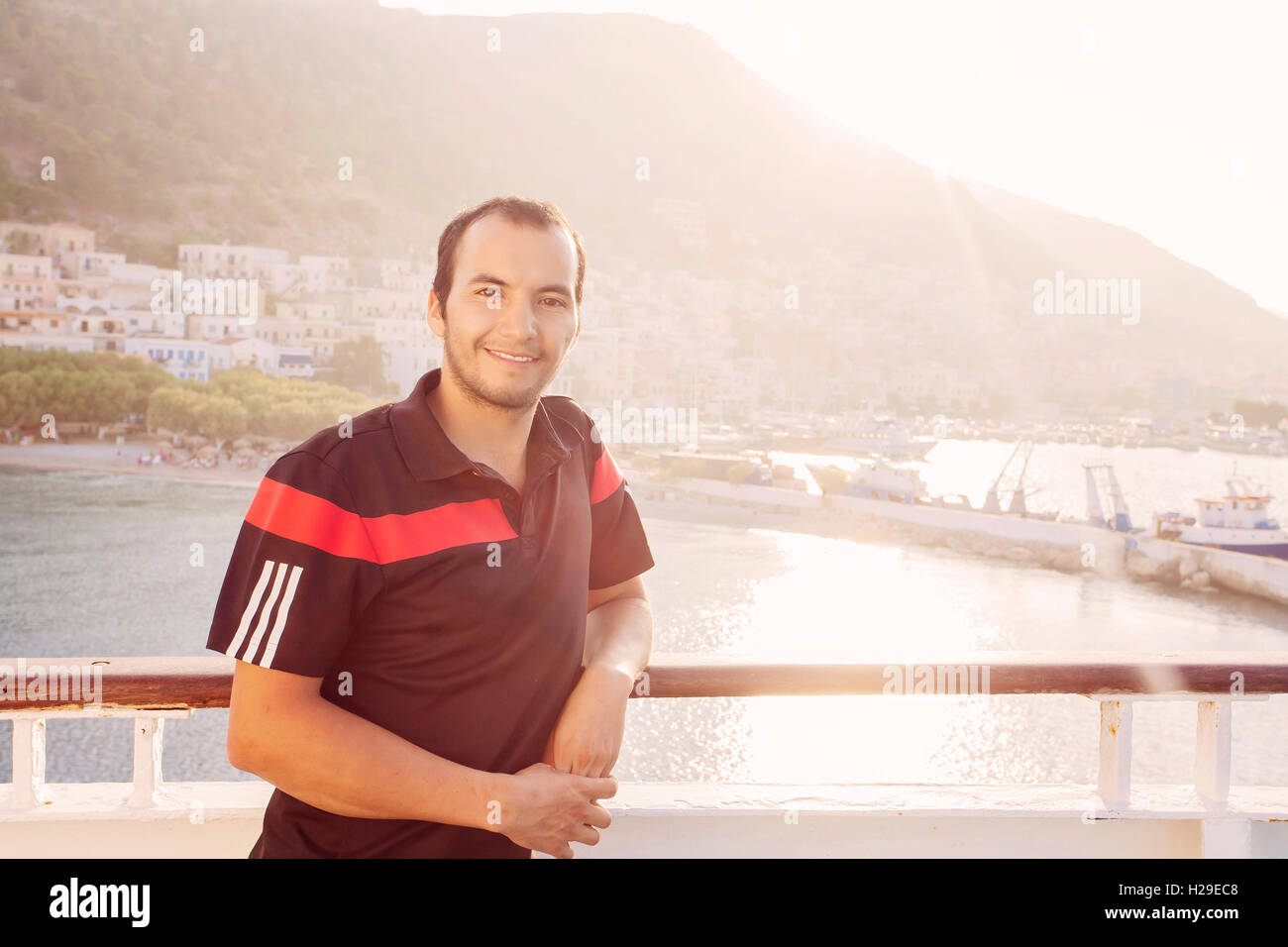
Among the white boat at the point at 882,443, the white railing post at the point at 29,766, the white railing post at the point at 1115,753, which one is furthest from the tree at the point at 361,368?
the white railing post at the point at 1115,753

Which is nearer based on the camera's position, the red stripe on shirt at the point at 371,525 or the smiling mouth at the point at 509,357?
the red stripe on shirt at the point at 371,525

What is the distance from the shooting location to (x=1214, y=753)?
1.56m

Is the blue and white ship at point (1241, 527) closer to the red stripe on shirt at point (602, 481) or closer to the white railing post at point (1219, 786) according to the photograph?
the white railing post at point (1219, 786)

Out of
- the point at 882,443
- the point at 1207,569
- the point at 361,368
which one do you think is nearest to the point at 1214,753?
the point at 1207,569

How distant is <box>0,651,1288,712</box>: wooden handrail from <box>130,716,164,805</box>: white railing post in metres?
0.10

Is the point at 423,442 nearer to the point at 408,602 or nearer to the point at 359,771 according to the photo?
the point at 408,602

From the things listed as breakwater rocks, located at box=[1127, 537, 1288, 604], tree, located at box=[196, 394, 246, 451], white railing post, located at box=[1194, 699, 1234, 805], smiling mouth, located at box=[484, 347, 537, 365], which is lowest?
breakwater rocks, located at box=[1127, 537, 1288, 604]

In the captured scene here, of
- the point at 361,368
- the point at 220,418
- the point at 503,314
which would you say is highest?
the point at 361,368

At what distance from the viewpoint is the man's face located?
0.98 meters

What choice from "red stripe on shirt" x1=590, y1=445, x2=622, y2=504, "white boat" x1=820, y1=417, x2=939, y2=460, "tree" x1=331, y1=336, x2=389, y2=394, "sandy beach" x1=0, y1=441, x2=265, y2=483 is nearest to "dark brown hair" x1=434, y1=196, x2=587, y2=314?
"red stripe on shirt" x1=590, y1=445, x2=622, y2=504

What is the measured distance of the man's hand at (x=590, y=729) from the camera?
3.18 feet

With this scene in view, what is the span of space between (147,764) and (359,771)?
720 millimetres

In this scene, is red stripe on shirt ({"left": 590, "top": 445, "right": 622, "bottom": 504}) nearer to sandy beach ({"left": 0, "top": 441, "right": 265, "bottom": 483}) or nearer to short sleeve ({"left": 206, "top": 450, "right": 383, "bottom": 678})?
short sleeve ({"left": 206, "top": 450, "right": 383, "bottom": 678})
